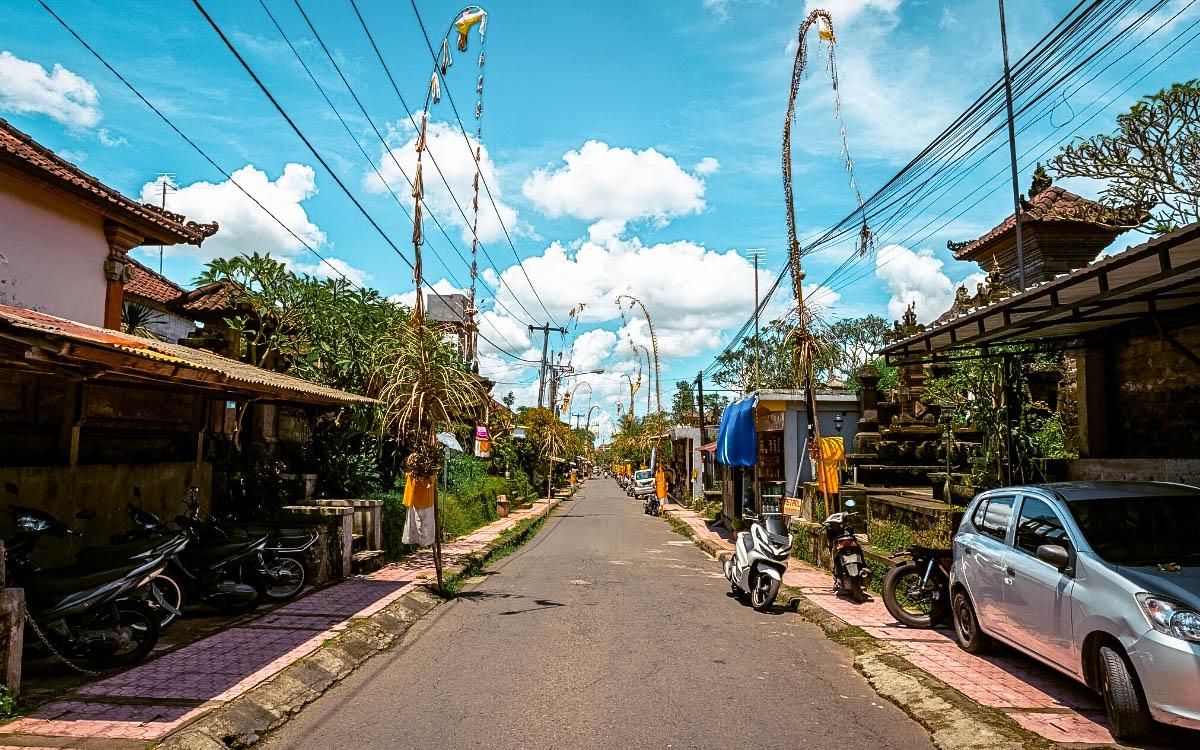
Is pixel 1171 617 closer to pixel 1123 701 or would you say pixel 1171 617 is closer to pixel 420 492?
pixel 1123 701

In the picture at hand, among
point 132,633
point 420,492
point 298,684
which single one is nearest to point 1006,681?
point 298,684

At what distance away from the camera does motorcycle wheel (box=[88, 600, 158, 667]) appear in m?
6.57

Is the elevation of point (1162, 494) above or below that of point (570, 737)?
above

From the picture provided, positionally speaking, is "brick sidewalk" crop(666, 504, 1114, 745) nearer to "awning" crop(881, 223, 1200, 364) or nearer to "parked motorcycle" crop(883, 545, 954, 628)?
"parked motorcycle" crop(883, 545, 954, 628)

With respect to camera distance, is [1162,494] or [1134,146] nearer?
[1162,494]

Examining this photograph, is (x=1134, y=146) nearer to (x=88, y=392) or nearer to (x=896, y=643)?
(x=896, y=643)

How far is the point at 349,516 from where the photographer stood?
1179 centimetres

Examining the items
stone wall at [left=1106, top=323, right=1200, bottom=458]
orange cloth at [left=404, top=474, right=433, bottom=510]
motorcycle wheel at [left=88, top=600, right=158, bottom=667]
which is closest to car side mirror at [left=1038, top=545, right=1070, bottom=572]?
stone wall at [left=1106, top=323, right=1200, bottom=458]

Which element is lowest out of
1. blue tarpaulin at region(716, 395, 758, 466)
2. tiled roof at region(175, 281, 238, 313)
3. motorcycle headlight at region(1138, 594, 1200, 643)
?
motorcycle headlight at region(1138, 594, 1200, 643)

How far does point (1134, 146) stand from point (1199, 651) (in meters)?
7.36

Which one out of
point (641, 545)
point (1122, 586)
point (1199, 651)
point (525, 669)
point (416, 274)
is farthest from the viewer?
point (641, 545)

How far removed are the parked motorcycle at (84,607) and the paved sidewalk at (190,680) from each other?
0.29m

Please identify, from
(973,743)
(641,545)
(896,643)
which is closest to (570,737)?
(973,743)

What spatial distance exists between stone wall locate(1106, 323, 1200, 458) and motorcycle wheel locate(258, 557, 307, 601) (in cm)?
1048
